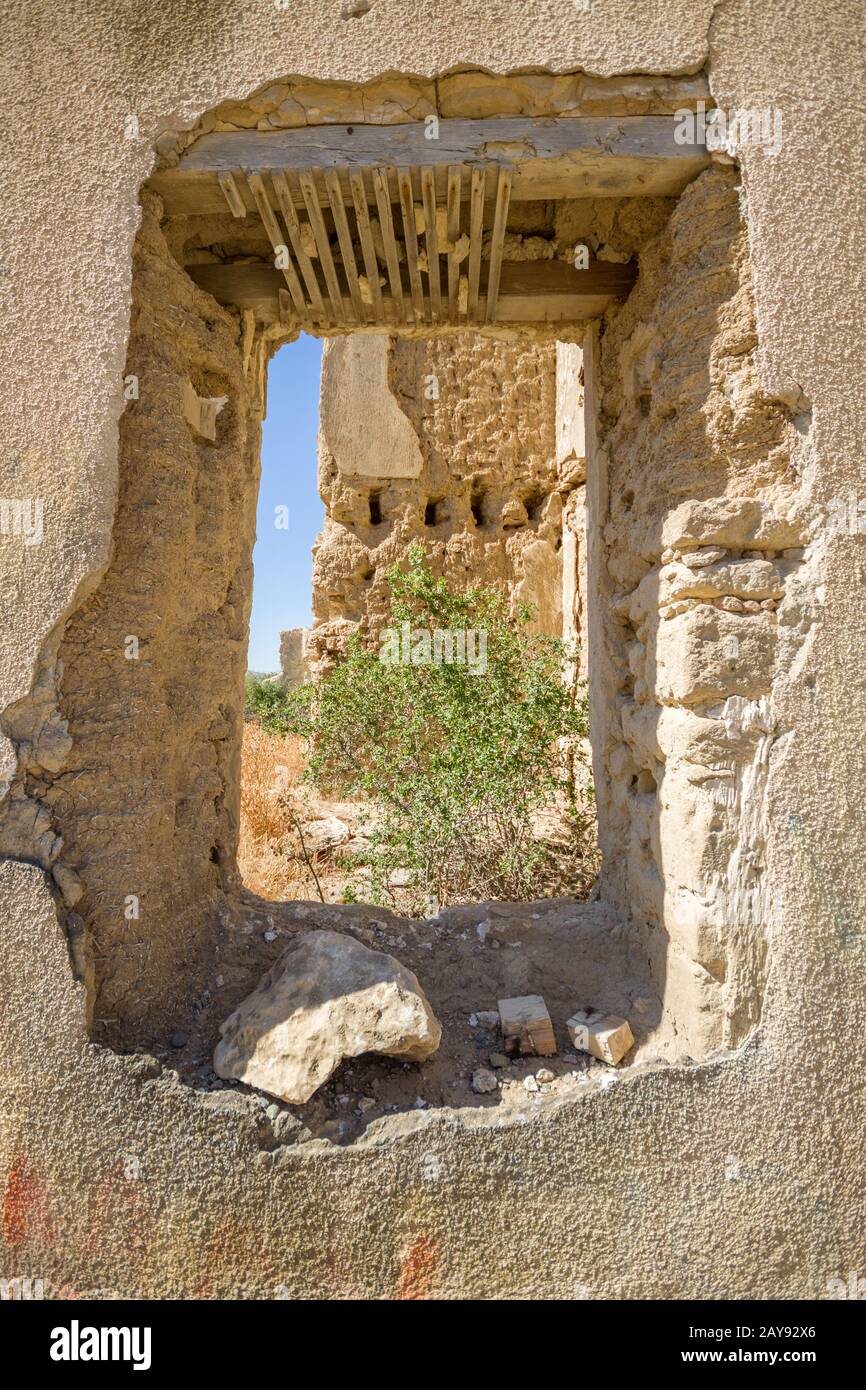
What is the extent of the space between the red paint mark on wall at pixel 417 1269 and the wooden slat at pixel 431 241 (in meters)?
2.54

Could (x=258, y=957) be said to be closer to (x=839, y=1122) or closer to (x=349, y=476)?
(x=839, y=1122)

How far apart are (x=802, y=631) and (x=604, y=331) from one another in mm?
1415

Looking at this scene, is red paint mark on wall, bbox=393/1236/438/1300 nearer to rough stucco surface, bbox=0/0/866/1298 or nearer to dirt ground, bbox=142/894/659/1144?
rough stucco surface, bbox=0/0/866/1298

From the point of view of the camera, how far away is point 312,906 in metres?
2.61

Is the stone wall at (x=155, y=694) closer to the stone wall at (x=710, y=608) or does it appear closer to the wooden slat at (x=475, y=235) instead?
the wooden slat at (x=475, y=235)

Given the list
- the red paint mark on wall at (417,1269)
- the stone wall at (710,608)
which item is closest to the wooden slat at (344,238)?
the stone wall at (710,608)

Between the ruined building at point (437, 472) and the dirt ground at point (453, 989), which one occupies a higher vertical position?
the ruined building at point (437, 472)

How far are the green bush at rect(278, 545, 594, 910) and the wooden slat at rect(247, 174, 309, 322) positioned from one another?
206cm

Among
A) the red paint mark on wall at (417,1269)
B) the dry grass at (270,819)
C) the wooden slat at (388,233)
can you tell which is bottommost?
the red paint mark on wall at (417,1269)

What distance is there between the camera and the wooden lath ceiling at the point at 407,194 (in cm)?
193

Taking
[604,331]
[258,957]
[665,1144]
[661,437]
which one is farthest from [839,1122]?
[604,331]

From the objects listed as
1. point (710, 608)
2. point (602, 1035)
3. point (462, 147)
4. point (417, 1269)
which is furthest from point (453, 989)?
point (462, 147)

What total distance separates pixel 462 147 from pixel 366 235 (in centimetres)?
35

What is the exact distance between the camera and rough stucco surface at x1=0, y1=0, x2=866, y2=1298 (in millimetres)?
1704
